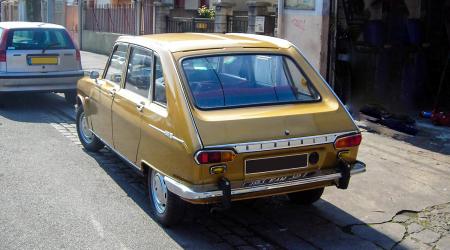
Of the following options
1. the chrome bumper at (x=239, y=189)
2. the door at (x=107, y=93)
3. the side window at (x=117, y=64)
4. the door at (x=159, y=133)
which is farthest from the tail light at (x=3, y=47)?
the chrome bumper at (x=239, y=189)

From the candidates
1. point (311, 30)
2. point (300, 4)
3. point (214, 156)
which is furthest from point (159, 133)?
point (300, 4)

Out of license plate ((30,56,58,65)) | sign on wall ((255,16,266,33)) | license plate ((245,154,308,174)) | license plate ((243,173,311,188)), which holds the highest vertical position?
sign on wall ((255,16,266,33))

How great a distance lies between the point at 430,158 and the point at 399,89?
3.68 m

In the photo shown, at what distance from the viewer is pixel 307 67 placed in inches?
210

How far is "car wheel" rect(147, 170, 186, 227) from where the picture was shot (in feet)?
15.8

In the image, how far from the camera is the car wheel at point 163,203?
483 cm

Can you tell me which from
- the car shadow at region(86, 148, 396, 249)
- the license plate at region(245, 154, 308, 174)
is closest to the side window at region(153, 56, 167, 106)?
the license plate at region(245, 154, 308, 174)

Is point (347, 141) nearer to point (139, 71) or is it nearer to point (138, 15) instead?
point (139, 71)

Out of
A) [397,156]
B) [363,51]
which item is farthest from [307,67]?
[363,51]

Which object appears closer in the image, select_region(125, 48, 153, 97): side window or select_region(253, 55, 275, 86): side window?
select_region(253, 55, 275, 86): side window

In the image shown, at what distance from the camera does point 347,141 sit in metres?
4.82

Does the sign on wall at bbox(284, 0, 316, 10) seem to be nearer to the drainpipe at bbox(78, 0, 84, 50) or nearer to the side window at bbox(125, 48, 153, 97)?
the side window at bbox(125, 48, 153, 97)

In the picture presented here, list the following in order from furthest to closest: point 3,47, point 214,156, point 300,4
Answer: point 300,4 → point 3,47 → point 214,156

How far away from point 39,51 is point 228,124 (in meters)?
7.37
